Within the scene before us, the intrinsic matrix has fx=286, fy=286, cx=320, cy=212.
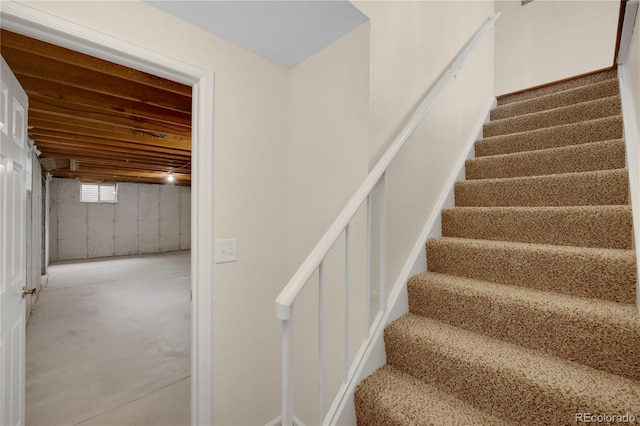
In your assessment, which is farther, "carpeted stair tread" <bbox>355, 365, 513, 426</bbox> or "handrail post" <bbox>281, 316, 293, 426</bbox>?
"carpeted stair tread" <bbox>355, 365, 513, 426</bbox>

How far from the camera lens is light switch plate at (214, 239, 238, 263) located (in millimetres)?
1576

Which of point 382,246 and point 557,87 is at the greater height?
point 557,87

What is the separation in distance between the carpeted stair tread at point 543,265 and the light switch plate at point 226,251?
1140 mm

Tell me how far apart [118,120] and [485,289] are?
11.5ft

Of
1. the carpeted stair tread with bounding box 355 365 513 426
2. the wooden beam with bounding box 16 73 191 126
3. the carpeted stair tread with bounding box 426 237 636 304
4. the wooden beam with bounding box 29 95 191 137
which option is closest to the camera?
the carpeted stair tread with bounding box 355 365 513 426

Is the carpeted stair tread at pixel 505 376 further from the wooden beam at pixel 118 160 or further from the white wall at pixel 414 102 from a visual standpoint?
the wooden beam at pixel 118 160

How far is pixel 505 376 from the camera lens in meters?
1.02

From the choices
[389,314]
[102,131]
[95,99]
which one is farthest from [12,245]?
[102,131]

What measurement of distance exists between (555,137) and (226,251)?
7.62 ft

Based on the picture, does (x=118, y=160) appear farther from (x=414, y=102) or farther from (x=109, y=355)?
(x=414, y=102)

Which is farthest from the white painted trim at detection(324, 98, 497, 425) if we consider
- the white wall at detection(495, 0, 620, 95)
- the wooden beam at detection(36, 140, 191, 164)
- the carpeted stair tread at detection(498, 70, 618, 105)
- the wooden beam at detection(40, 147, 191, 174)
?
the wooden beam at detection(40, 147, 191, 174)

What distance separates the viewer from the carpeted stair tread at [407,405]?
1032 mm

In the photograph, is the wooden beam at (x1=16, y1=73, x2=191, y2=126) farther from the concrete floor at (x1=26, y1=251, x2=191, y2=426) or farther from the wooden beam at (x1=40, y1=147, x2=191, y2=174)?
the wooden beam at (x1=40, y1=147, x2=191, y2=174)

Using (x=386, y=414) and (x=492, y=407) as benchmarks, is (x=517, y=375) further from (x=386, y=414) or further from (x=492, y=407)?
(x=386, y=414)
